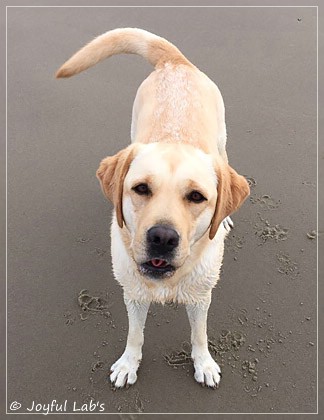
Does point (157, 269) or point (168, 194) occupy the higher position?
point (168, 194)

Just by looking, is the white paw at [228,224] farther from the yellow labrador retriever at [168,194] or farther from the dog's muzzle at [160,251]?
the dog's muzzle at [160,251]

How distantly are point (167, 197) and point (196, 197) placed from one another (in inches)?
6.8

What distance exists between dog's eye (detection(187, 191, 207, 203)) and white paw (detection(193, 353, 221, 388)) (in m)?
1.31

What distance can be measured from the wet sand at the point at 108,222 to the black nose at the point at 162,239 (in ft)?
4.41

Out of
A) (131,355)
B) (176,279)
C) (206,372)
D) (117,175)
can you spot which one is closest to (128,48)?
(117,175)

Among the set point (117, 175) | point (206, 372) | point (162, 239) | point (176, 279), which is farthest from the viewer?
point (206, 372)

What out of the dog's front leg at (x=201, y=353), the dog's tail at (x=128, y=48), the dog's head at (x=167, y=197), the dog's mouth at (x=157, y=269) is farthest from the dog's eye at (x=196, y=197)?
the dog's tail at (x=128, y=48)

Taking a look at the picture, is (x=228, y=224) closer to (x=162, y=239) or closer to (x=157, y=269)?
(x=157, y=269)

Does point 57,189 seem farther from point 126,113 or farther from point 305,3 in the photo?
point 305,3

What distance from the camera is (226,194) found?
289cm

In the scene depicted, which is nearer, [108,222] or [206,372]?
[206,372]

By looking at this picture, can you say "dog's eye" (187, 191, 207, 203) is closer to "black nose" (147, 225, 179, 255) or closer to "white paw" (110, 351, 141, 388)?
"black nose" (147, 225, 179, 255)

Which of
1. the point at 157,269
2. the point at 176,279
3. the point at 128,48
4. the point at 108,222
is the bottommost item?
the point at 108,222

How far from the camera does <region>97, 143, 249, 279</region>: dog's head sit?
8.32 ft
